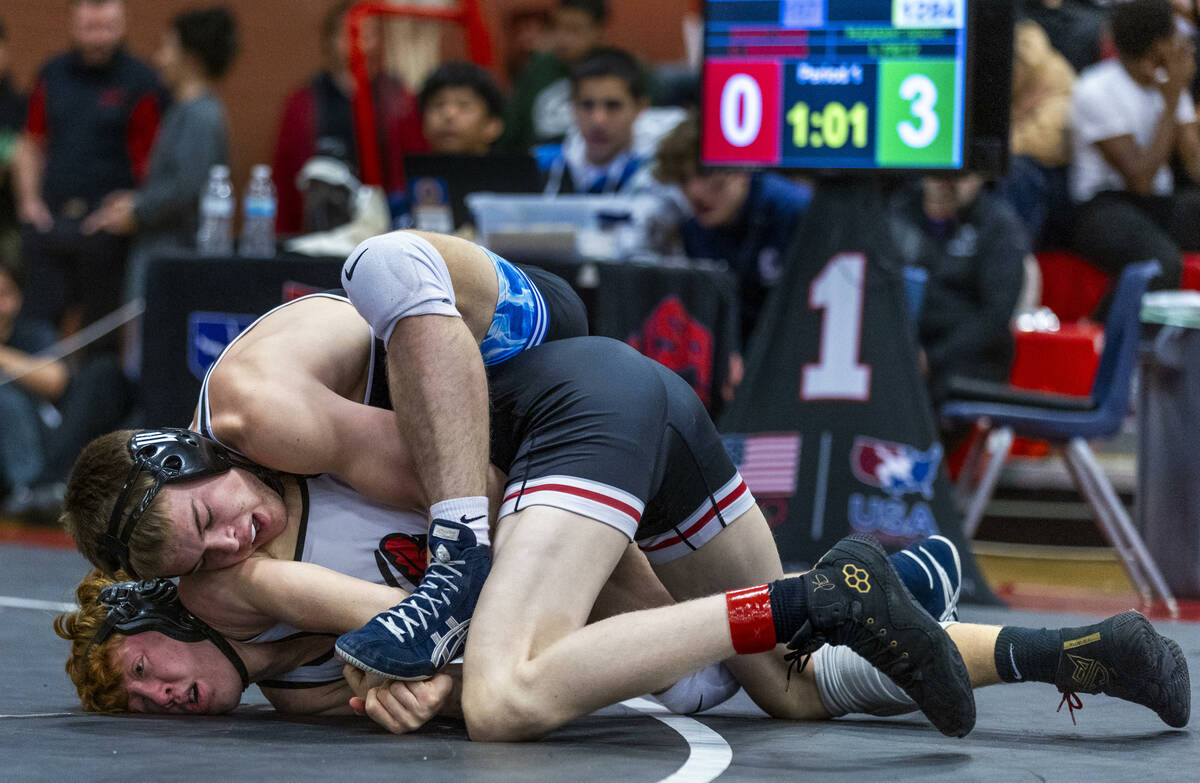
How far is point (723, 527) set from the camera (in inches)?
109

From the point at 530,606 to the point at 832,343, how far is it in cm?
210

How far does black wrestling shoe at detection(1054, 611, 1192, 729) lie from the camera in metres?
2.46

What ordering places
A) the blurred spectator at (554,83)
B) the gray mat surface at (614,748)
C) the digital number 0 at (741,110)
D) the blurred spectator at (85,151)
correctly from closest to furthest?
the gray mat surface at (614,748), the digital number 0 at (741,110), the blurred spectator at (85,151), the blurred spectator at (554,83)

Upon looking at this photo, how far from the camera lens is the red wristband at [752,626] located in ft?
7.75

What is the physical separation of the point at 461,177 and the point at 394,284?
2.79 m

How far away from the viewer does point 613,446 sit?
2.55m

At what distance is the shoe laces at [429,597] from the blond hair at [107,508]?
1.35 feet

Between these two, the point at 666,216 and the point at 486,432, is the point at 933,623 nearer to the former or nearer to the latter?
the point at 486,432

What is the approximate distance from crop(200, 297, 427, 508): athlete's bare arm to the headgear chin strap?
0.30m

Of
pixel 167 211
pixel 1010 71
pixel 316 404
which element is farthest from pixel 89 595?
pixel 167 211

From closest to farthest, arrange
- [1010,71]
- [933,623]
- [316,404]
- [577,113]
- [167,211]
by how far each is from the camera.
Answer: [933,623], [316,404], [1010,71], [577,113], [167,211]

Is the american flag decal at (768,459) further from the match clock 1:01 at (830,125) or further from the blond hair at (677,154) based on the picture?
the blond hair at (677,154)

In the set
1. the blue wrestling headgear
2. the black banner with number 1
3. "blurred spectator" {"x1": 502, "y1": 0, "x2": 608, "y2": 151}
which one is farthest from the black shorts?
"blurred spectator" {"x1": 502, "y1": 0, "x2": 608, "y2": 151}

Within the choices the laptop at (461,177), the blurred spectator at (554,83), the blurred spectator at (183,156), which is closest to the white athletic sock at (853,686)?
the laptop at (461,177)
